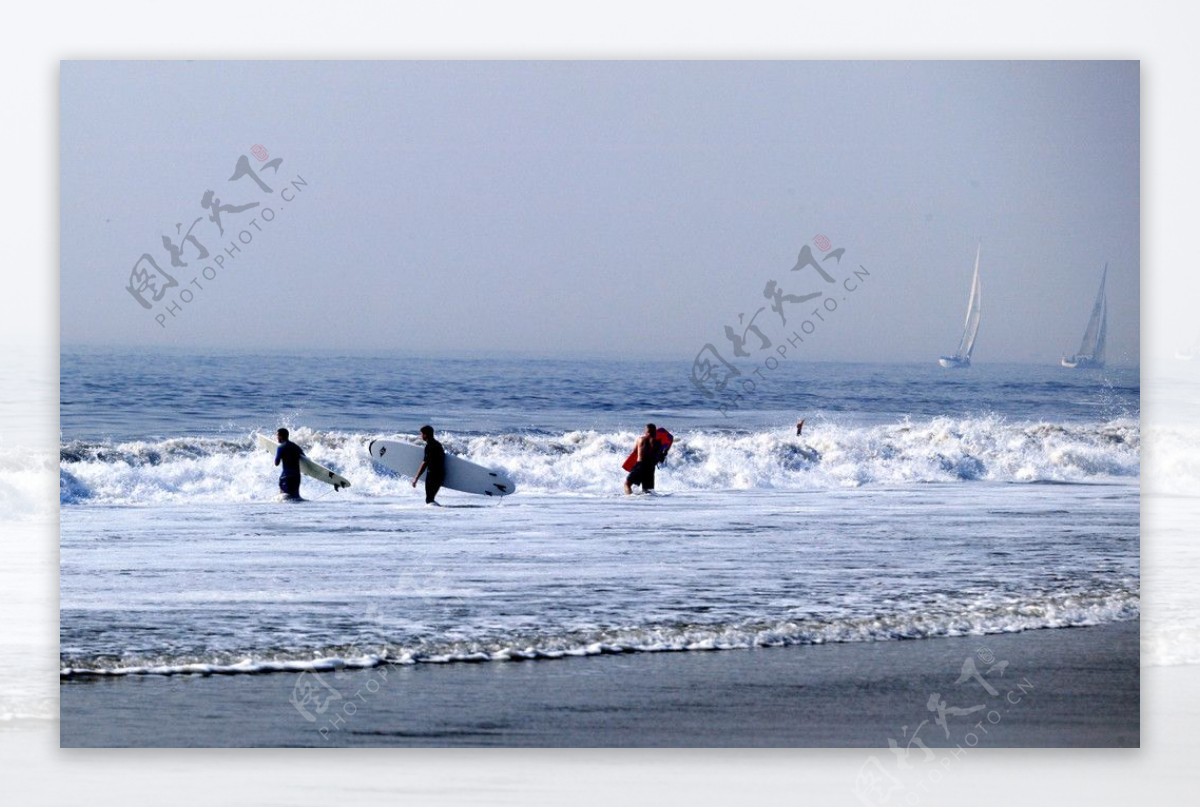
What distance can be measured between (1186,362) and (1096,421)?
0.40 metres

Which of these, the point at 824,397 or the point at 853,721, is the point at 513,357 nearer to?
the point at 824,397

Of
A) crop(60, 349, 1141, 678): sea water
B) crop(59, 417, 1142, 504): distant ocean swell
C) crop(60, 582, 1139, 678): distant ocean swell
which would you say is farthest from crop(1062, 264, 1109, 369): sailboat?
crop(60, 582, 1139, 678): distant ocean swell

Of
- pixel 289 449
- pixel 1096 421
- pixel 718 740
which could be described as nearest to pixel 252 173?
pixel 289 449

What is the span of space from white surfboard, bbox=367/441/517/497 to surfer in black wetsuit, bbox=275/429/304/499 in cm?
36

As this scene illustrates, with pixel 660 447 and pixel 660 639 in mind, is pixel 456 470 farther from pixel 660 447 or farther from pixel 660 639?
pixel 660 639

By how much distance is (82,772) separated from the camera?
4.53 metres

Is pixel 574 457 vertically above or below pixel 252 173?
below

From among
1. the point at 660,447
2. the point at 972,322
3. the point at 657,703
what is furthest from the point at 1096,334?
the point at 657,703

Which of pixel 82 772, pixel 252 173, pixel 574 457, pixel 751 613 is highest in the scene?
pixel 252 173

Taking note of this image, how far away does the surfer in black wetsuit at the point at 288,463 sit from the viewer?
520 cm

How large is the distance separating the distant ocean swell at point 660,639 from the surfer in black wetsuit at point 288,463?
84 centimetres

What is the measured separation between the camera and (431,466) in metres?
5.49

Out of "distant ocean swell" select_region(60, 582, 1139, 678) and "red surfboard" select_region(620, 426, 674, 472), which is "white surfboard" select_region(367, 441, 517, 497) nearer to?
"red surfboard" select_region(620, 426, 674, 472)

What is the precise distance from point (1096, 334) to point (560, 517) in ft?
7.43
